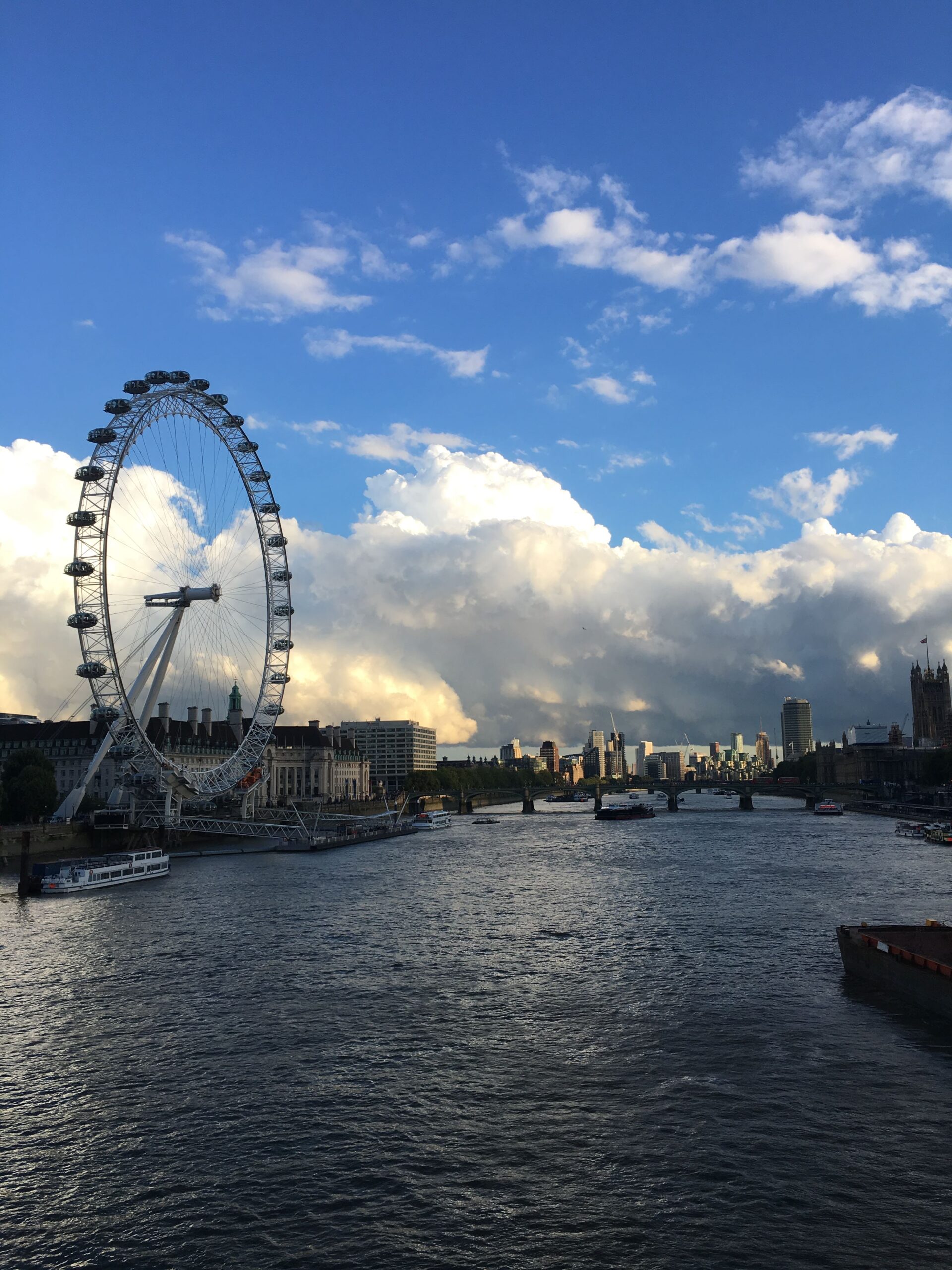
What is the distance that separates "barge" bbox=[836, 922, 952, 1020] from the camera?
Result: 36438 mm

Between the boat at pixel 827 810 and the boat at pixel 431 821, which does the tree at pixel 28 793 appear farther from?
the boat at pixel 827 810

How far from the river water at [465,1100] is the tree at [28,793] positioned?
6616 centimetres

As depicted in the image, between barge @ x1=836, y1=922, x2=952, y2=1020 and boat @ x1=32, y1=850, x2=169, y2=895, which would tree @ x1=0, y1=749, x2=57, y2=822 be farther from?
barge @ x1=836, y1=922, x2=952, y2=1020

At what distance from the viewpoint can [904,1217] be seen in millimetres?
20562

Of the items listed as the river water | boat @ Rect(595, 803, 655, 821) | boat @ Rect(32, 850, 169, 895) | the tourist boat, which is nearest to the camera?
the river water

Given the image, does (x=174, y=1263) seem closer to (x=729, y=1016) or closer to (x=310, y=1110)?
(x=310, y=1110)

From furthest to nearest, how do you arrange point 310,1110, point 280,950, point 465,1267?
point 280,950
point 310,1110
point 465,1267

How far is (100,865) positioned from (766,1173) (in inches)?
2977

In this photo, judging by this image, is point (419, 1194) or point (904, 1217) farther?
point (419, 1194)

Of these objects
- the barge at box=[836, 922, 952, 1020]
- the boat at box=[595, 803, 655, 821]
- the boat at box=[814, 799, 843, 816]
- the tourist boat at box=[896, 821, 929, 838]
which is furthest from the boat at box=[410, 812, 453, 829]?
the barge at box=[836, 922, 952, 1020]

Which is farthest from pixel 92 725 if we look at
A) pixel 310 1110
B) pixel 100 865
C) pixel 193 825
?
pixel 310 1110

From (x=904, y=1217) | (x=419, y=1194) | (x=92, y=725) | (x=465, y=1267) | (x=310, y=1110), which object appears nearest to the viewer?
(x=465, y=1267)

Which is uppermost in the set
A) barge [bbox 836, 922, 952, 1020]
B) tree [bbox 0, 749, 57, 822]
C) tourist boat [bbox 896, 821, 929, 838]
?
tree [bbox 0, 749, 57, 822]

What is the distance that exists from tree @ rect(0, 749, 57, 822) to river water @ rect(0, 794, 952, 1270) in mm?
66155
